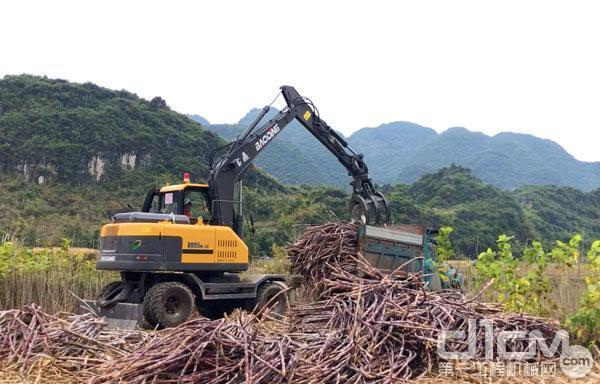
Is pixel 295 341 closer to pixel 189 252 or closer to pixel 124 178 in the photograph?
pixel 189 252

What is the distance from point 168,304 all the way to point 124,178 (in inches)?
1332

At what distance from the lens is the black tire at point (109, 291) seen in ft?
31.7

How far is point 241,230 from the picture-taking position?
34.9ft

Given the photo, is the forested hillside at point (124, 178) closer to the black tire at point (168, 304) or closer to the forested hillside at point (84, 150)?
the forested hillside at point (84, 150)

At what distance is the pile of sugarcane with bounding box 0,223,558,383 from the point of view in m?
4.23

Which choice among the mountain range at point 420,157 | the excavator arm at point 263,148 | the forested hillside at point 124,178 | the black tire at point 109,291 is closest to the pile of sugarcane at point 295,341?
the black tire at point 109,291

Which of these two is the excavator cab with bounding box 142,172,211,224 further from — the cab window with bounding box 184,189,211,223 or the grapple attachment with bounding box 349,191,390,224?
the grapple attachment with bounding box 349,191,390,224

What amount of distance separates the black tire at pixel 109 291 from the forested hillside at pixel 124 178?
18704 mm

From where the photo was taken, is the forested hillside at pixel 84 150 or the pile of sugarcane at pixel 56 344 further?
the forested hillside at pixel 84 150

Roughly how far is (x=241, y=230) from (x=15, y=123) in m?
39.5

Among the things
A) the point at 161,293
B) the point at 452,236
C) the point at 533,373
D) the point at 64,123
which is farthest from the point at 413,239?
the point at 64,123

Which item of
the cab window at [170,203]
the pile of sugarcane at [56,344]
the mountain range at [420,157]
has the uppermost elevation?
the mountain range at [420,157]

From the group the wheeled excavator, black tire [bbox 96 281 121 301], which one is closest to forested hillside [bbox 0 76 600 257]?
the wheeled excavator

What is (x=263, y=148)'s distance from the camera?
37.7ft
